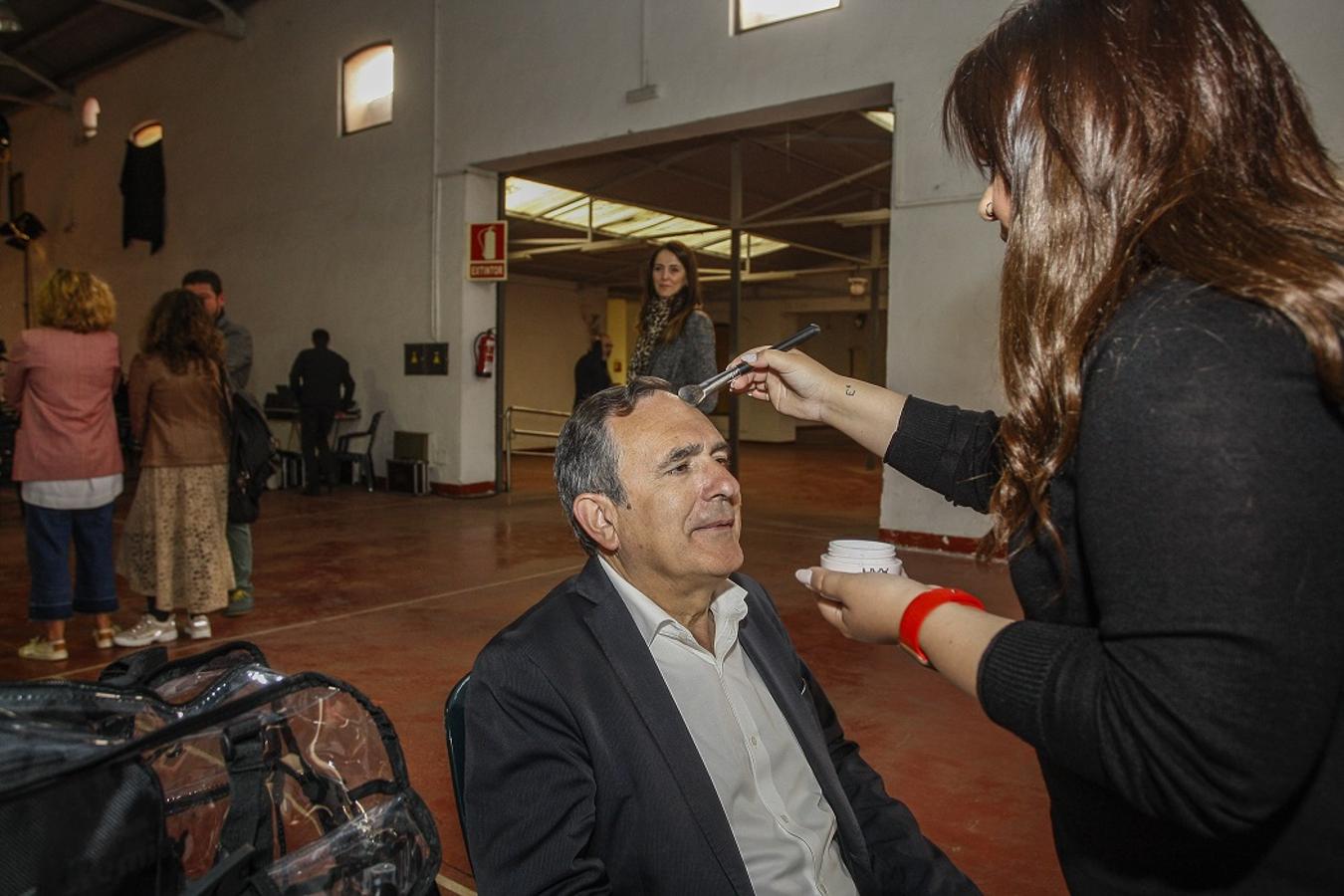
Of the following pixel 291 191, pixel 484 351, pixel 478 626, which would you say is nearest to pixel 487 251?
pixel 484 351

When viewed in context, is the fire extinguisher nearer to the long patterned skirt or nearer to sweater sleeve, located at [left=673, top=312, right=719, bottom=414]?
the long patterned skirt

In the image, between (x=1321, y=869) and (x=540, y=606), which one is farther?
(x=540, y=606)

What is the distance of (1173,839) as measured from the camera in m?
0.85

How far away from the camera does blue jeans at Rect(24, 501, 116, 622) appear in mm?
3598

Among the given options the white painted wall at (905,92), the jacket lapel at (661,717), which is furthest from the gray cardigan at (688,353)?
the jacket lapel at (661,717)

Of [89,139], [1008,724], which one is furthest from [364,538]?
[89,139]

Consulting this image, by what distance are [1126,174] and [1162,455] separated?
0.92ft

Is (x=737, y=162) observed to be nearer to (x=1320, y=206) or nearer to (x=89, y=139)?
(x=1320, y=206)

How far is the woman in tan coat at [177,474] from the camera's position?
12.6 feet

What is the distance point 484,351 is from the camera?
8.28 m

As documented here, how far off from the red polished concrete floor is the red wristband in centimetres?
37

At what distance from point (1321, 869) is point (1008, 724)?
11.5 inches

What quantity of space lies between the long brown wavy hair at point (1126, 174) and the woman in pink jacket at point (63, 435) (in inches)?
149

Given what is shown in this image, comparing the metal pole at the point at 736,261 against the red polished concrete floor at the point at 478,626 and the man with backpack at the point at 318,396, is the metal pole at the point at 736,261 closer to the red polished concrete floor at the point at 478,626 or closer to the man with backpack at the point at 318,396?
the red polished concrete floor at the point at 478,626
